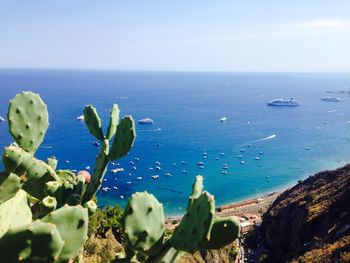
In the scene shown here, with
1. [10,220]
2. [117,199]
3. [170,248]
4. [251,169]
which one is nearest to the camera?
[170,248]

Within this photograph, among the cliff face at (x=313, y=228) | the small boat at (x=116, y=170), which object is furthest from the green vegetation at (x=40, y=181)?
the small boat at (x=116, y=170)

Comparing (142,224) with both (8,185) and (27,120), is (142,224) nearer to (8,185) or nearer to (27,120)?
(8,185)

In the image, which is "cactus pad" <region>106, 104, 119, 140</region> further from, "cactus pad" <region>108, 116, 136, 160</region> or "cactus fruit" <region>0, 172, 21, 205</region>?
"cactus fruit" <region>0, 172, 21, 205</region>

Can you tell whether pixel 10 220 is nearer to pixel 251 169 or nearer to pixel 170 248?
pixel 170 248

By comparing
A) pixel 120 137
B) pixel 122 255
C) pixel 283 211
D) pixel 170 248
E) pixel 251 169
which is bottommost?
pixel 251 169

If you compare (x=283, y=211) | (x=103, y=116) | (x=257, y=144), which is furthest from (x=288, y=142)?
(x=283, y=211)

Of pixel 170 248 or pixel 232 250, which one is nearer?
pixel 170 248

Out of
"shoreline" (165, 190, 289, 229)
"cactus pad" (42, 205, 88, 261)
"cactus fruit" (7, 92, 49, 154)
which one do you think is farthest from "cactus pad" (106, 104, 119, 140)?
"shoreline" (165, 190, 289, 229)
